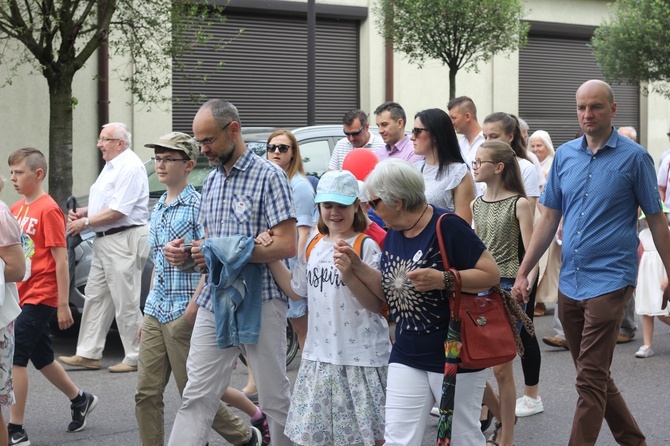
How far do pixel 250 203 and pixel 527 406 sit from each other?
9.85 ft

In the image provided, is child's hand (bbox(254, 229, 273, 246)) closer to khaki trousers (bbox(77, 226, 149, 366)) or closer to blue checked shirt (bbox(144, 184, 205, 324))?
blue checked shirt (bbox(144, 184, 205, 324))

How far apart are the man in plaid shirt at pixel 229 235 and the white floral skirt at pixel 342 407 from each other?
0.29 meters

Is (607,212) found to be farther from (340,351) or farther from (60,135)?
(60,135)

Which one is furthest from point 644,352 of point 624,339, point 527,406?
point 527,406

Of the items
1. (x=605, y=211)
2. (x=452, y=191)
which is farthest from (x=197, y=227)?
(x=605, y=211)

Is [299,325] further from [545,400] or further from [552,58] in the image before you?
[552,58]

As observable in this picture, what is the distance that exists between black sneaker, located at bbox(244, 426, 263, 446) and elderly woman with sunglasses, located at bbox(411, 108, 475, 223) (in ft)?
5.80

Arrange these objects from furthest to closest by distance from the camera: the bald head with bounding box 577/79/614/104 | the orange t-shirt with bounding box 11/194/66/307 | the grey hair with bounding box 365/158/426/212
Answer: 1. the orange t-shirt with bounding box 11/194/66/307
2. the bald head with bounding box 577/79/614/104
3. the grey hair with bounding box 365/158/426/212

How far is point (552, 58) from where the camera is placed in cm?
2605

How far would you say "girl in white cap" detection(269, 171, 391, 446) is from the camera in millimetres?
4902

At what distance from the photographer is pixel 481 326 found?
4.45 m

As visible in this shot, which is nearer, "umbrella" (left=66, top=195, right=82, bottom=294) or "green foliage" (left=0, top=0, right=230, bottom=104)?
"umbrella" (left=66, top=195, right=82, bottom=294)

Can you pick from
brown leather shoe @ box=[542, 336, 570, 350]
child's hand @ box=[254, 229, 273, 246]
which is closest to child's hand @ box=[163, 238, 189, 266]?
child's hand @ box=[254, 229, 273, 246]

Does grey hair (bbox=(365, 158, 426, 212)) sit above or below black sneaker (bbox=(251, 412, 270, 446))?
above
